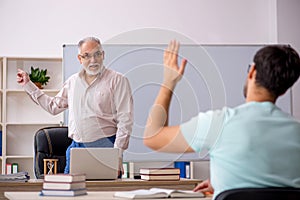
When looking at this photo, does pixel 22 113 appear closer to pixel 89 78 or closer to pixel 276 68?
pixel 89 78

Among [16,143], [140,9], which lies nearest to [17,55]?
[16,143]

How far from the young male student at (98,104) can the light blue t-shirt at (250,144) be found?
1.83 metres

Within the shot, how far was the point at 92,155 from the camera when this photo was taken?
10.5ft

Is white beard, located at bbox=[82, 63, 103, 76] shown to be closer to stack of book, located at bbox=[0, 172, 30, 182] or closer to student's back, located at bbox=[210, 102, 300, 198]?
stack of book, located at bbox=[0, 172, 30, 182]

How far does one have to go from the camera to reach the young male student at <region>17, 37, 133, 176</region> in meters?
3.60

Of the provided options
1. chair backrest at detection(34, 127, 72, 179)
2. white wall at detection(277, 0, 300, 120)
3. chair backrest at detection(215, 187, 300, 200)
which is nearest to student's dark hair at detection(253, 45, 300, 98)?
chair backrest at detection(215, 187, 300, 200)

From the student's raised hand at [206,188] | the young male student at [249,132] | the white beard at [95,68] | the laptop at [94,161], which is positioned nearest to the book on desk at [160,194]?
the student's raised hand at [206,188]

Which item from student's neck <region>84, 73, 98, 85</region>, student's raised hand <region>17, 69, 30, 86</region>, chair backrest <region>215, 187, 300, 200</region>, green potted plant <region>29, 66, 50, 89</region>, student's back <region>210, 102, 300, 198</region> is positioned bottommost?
chair backrest <region>215, 187, 300, 200</region>

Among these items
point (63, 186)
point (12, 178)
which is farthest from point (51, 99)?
point (63, 186)

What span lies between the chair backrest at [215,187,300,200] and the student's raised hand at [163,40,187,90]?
1.28 ft

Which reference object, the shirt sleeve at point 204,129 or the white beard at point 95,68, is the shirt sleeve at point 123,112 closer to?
the white beard at point 95,68

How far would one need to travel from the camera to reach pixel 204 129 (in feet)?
5.55

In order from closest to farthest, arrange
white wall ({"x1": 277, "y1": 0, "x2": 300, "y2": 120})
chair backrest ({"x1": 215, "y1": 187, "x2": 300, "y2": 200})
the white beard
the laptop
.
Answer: chair backrest ({"x1": 215, "y1": 187, "x2": 300, "y2": 200}) < the laptop < the white beard < white wall ({"x1": 277, "y1": 0, "x2": 300, "y2": 120})

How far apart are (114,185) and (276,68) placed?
1.68m
